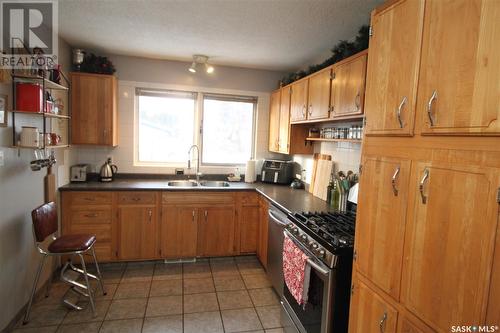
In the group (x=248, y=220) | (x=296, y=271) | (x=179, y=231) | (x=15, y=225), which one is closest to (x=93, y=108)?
(x=15, y=225)

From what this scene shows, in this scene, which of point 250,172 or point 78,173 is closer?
point 78,173

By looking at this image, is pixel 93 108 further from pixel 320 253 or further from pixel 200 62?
pixel 320 253

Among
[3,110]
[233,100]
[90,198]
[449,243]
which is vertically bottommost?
[90,198]

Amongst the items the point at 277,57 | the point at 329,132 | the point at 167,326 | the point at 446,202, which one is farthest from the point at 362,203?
the point at 277,57

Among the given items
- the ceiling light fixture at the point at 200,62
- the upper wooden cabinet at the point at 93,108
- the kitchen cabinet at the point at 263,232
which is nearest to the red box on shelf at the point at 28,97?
the upper wooden cabinet at the point at 93,108

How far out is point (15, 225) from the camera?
7.41 ft

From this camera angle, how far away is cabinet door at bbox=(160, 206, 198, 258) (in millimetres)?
3297

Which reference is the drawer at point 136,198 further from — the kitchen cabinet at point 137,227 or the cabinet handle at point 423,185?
the cabinet handle at point 423,185

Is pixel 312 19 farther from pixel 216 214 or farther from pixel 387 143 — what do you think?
pixel 216 214

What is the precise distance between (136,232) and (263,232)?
4.62 feet

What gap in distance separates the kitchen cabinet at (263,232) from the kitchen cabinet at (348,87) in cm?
128

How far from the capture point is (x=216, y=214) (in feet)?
11.2

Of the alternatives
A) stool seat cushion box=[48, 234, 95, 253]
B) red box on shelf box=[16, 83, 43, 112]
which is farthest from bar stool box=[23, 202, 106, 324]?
red box on shelf box=[16, 83, 43, 112]

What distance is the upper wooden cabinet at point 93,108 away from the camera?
3.27 m
